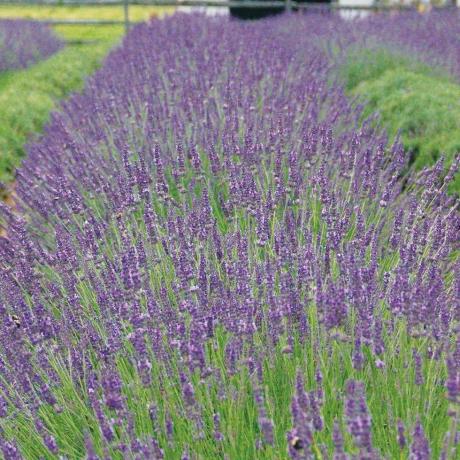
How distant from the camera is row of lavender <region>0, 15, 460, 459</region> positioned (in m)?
2.11

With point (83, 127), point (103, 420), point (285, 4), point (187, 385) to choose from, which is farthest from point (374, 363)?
point (285, 4)

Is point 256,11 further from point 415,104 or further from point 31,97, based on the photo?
point 415,104

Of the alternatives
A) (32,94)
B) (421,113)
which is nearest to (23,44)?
(32,94)

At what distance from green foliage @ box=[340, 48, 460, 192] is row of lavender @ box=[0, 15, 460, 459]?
0.73m

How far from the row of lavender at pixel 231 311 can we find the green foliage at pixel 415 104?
0.73 metres

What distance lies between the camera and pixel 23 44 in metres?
11.3

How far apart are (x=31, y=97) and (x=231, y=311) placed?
5549 millimetres

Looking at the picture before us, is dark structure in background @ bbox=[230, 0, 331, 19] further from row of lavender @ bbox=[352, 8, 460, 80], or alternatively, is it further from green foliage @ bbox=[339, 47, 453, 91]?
green foliage @ bbox=[339, 47, 453, 91]

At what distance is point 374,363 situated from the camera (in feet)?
7.79

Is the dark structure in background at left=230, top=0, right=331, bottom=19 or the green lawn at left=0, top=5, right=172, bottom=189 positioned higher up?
the dark structure in background at left=230, top=0, right=331, bottom=19

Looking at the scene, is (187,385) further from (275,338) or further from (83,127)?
(83,127)

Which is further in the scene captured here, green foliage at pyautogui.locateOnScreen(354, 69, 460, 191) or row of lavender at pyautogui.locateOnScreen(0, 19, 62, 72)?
row of lavender at pyautogui.locateOnScreen(0, 19, 62, 72)

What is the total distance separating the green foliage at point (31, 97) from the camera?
6293 mm

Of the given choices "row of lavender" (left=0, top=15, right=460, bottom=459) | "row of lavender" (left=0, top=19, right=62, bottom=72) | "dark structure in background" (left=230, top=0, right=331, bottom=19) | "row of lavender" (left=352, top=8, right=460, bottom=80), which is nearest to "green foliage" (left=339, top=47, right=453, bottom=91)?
"row of lavender" (left=352, top=8, right=460, bottom=80)
